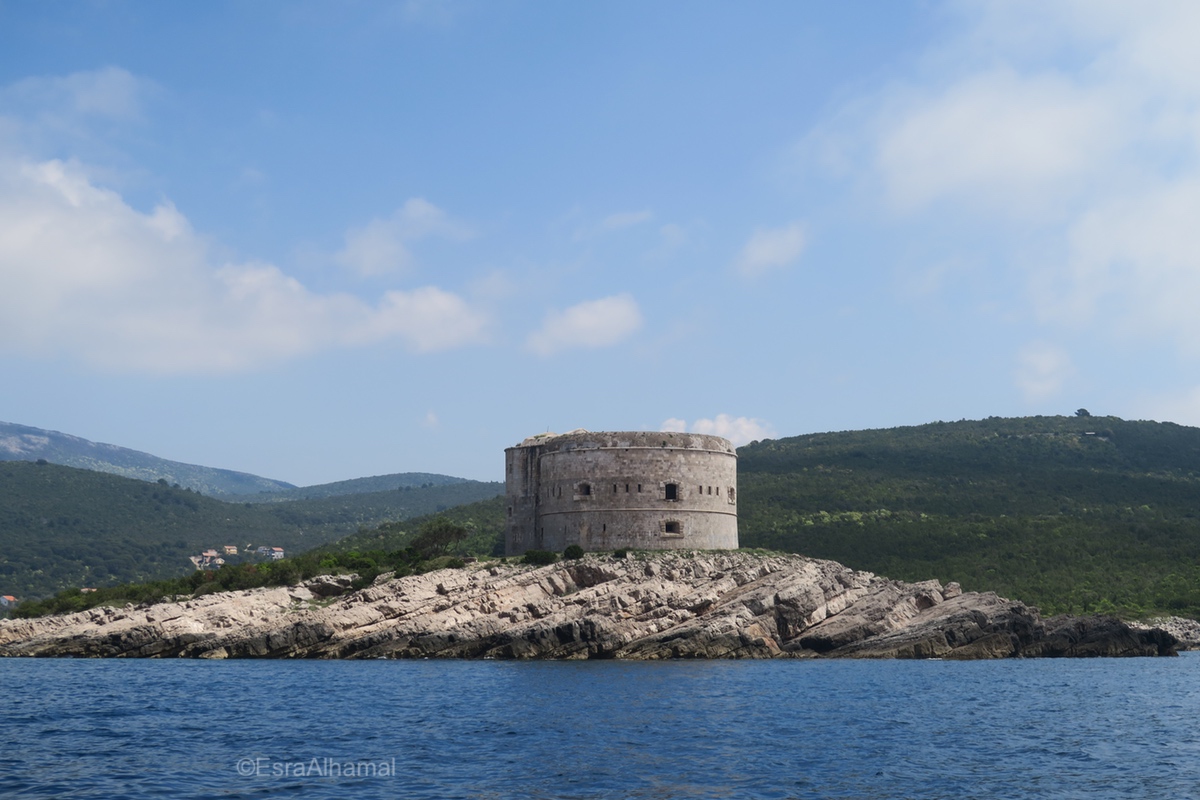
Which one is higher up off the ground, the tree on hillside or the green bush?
the tree on hillside

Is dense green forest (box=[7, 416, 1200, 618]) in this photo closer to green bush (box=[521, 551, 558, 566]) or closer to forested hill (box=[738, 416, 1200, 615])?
forested hill (box=[738, 416, 1200, 615])

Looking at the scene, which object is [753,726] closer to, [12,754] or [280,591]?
[12,754]

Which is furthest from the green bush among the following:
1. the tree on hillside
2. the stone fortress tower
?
the tree on hillside

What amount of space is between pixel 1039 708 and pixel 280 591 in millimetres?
26461

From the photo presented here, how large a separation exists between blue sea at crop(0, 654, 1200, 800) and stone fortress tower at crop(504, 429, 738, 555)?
11.7 meters

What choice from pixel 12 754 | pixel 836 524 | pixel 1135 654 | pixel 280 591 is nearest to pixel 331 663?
pixel 280 591

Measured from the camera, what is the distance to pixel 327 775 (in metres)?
18.6

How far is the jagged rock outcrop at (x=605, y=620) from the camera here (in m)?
38.3

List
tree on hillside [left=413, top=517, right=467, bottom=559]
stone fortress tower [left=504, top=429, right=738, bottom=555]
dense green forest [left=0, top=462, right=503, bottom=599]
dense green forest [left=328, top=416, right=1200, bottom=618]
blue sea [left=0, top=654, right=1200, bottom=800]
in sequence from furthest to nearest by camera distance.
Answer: dense green forest [left=0, top=462, right=503, bottom=599] → dense green forest [left=328, top=416, right=1200, bottom=618] → tree on hillside [left=413, top=517, right=467, bottom=559] → stone fortress tower [left=504, top=429, right=738, bottom=555] → blue sea [left=0, top=654, right=1200, bottom=800]

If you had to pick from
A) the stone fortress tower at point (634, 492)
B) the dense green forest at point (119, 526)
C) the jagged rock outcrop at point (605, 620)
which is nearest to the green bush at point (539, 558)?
the jagged rock outcrop at point (605, 620)

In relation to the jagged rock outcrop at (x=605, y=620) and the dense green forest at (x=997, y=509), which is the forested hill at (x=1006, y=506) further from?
the jagged rock outcrop at (x=605, y=620)

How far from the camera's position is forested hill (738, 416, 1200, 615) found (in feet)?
186

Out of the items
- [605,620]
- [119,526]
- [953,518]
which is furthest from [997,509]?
[119,526]

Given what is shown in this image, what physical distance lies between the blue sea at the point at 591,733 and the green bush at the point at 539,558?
8848 millimetres
